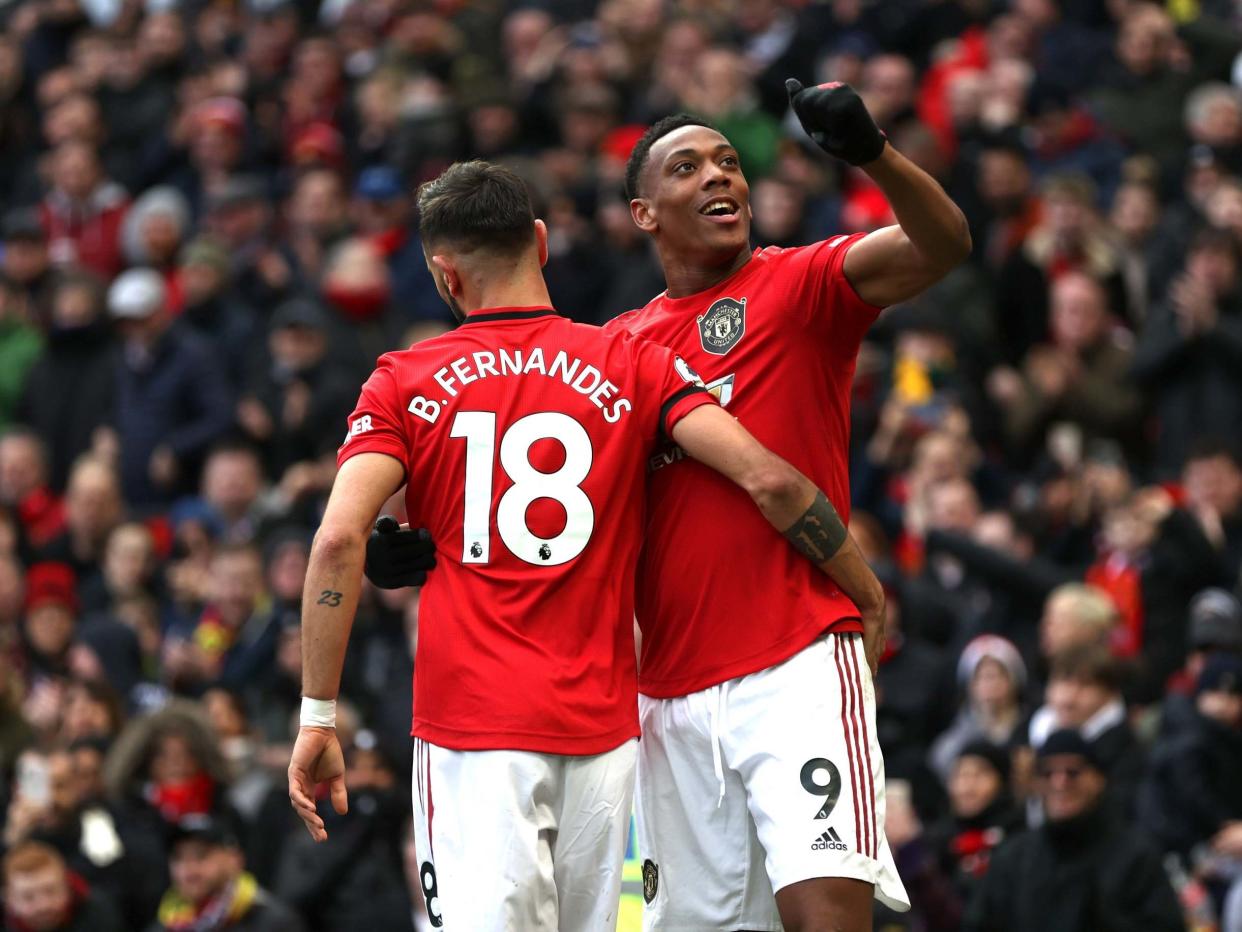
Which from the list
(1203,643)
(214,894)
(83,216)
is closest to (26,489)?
(83,216)

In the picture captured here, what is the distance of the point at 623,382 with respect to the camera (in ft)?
18.8

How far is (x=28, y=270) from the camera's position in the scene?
16594 mm

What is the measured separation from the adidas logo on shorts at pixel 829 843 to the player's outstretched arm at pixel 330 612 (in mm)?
1217

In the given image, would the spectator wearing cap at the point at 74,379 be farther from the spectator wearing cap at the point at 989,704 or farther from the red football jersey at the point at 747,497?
the red football jersey at the point at 747,497

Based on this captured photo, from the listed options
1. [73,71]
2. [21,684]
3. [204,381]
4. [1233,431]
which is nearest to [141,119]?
[73,71]

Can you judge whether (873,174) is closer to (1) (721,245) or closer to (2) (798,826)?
(1) (721,245)

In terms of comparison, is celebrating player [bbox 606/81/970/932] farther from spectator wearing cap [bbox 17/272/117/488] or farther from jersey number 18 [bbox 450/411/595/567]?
spectator wearing cap [bbox 17/272/117/488]

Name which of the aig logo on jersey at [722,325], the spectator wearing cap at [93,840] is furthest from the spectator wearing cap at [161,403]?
the aig logo on jersey at [722,325]

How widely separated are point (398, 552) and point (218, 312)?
409 inches

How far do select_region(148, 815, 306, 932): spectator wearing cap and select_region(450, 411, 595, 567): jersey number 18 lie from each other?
4346 mm

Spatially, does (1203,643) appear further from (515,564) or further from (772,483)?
(515,564)

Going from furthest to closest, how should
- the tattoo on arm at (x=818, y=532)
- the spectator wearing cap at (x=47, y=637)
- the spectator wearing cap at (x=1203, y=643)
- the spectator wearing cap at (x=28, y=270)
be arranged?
the spectator wearing cap at (x=28, y=270) < the spectator wearing cap at (x=47, y=637) < the spectator wearing cap at (x=1203, y=643) < the tattoo on arm at (x=818, y=532)

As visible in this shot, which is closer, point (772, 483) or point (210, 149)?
point (772, 483)

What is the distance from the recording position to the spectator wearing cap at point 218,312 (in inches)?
607
